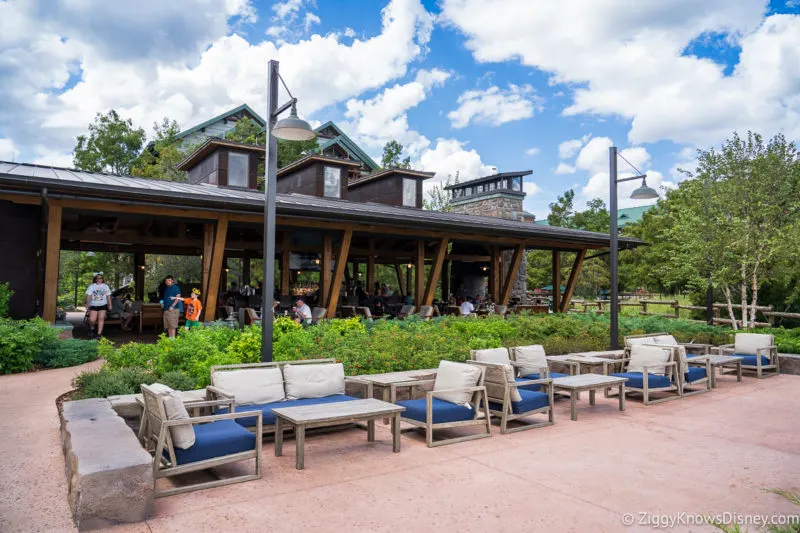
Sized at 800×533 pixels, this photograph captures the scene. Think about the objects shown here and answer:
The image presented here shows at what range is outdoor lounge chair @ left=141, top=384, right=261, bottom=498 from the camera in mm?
3928

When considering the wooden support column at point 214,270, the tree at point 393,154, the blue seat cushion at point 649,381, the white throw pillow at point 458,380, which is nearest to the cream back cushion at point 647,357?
the blue seat cushion at point 649,381

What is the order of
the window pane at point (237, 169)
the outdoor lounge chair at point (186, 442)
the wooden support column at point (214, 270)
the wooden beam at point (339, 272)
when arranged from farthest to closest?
the window pane at point (237, 169) → the wooden beam at point (339, 272) → the wooden support column at point (214, 270) → the outdoor lounge chair at point (186, 442)

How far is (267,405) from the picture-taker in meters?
5.26

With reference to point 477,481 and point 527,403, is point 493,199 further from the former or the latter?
point 477,481

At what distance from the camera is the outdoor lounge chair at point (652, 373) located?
301 inches

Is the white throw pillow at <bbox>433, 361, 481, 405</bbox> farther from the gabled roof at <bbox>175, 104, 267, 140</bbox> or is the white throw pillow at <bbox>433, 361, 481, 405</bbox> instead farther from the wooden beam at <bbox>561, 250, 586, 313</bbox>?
the gabled roof at <bbox>175, 104, 267, 140</bbox>

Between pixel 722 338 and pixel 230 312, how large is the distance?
11.6 m

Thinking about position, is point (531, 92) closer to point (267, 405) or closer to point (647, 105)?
point (647, 105)

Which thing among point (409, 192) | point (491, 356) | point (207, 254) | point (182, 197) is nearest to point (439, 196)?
point (409, 192)

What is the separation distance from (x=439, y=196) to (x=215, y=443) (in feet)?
91.8

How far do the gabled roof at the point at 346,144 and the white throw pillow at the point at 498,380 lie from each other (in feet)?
80.4

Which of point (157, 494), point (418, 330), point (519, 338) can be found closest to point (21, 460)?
point (157, 494)

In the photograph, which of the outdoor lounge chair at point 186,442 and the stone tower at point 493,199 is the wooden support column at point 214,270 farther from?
the stone tower at point 493,199

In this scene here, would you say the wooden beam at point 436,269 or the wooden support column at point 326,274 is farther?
the wooden beam at point 436,269
